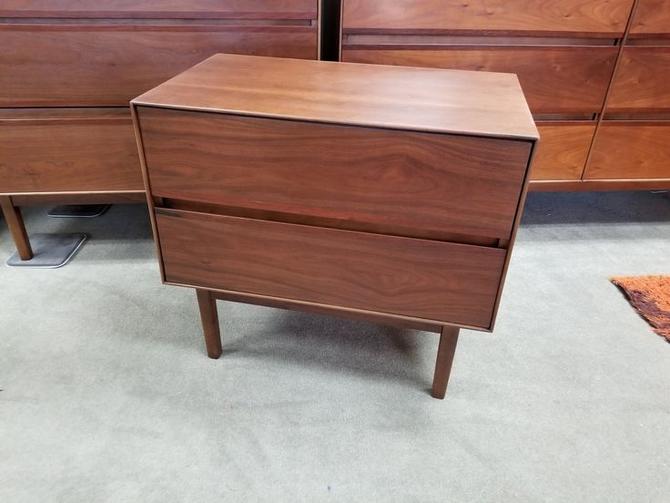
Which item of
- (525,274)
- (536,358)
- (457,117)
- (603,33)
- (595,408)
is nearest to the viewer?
(457,117)


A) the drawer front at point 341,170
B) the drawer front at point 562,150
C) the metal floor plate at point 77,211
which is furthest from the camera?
the metal floor plate at point 77,211

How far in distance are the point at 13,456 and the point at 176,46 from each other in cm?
96

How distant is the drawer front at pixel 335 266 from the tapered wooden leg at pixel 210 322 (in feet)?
0.17

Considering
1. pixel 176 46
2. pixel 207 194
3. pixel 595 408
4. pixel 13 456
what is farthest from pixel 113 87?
pixel 595 408

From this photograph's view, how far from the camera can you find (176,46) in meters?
1.23

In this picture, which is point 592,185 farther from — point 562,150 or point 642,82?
point 642,82

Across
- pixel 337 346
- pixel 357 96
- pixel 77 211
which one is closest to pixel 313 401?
pixel 337 346

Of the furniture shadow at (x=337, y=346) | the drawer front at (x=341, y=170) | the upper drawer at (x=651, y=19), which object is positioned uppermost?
the upper drawer at (x=651, y=19)

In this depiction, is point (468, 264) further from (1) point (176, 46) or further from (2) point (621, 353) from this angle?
(1) point (176, 46)

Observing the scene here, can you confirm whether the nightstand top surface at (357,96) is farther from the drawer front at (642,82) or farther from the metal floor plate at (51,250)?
the metal floor plate at (51,250)

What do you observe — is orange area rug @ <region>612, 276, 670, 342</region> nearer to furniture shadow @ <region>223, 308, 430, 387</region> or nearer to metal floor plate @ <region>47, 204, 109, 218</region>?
furniture shadow @ <region>223, 308, 430, 387</region>

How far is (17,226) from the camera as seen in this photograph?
56.1 inches

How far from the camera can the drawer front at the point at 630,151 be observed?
147 centimetres

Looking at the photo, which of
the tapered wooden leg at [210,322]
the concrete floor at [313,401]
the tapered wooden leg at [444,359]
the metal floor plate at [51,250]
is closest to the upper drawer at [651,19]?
the concrete floor at [313,401]
